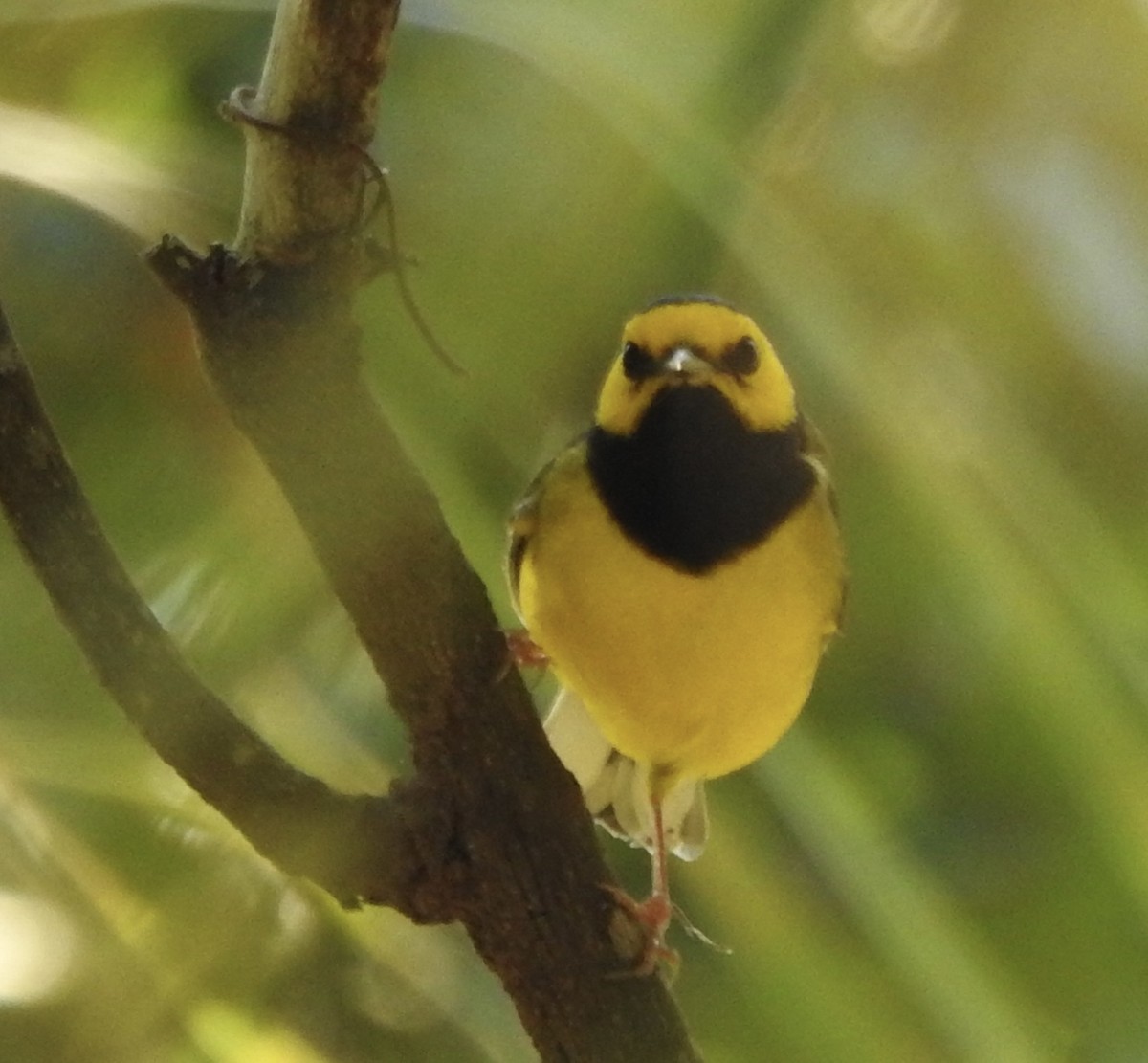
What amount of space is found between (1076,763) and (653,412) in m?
0.46

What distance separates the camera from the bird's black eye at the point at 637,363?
1131 mm

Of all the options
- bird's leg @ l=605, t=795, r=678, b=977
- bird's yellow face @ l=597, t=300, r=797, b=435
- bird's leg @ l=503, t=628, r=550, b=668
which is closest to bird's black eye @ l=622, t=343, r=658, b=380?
bird's yellow face @ l=597, t=300, r=797, b=435

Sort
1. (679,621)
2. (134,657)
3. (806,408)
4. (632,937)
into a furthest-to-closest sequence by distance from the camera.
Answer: (806,408), (679,621), (632,937), (134,657)

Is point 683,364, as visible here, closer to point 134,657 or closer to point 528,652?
point 528,652

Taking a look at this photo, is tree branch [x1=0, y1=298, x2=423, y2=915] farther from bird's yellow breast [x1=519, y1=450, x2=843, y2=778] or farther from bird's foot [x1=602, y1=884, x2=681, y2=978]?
bird's yellow breast [x1=519, y1=450, x2=843, y2=778]

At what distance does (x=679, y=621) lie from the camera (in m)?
1.07

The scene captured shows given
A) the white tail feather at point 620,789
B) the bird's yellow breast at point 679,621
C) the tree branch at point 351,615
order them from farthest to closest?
the white tail feather at point 620,789 < the bird's yellow breast at point 679,621 < the tree branch at point 351,615

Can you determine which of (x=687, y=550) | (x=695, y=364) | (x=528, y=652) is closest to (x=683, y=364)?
(x=695, y=364)

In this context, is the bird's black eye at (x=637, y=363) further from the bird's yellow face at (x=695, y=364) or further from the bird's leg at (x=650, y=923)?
the bird's leg at (x=650, y=923)

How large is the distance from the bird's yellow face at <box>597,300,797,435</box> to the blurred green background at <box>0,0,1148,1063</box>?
9cm

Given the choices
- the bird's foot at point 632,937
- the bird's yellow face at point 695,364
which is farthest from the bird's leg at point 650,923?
the bird's yellow face at point 695,364

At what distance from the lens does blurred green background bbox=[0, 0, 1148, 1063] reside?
112cm

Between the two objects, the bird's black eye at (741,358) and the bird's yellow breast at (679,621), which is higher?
the bird's black eye at (741,358)

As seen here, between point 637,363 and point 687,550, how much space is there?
16 cm
